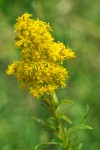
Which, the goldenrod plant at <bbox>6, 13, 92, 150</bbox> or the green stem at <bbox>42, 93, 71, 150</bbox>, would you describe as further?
the green stem at <bbox>42, 93, 71, 150</bbox>

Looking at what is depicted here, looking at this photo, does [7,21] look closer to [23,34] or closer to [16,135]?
[16,135]

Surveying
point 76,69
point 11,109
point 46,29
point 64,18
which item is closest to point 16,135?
point 11,109

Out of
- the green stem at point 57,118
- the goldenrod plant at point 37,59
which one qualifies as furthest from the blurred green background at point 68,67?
the goldenrod plant at point 37,59

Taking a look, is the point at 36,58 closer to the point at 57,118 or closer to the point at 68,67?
the point at 57,118

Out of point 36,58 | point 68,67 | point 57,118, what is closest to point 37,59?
point 36,58

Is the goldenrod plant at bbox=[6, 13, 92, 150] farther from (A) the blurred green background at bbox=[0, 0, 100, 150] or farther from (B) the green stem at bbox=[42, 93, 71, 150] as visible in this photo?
(A) the blurred green background at bbox=[0, 0, 100, 150]

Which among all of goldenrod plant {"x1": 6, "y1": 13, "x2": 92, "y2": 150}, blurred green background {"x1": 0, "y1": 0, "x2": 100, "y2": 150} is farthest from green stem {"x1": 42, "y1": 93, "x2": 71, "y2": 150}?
blurred green background {"x1": 0, "y1": 0, "x2": 100, "y2": 150}

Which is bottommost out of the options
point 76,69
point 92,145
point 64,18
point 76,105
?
point 92,145
